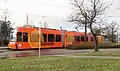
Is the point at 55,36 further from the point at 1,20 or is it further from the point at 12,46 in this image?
the point at 1,20

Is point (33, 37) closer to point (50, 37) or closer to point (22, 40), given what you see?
point (22, 40)

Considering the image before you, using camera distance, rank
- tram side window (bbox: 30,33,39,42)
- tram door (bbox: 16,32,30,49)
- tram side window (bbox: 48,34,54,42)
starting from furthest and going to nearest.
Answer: tram side window (bbox: 48,34,54,42) → tram side window (bbox: 30,33,39,42) → tram door (bbox: 16,32,30,49)

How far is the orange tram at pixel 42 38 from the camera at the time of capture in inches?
1784

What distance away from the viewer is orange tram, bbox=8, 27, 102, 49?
4531cm

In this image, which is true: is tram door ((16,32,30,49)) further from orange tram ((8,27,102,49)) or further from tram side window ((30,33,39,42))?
tram side window ((30,33,39,42))

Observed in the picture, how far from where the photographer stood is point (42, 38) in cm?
4884

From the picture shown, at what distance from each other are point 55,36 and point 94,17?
627 inches

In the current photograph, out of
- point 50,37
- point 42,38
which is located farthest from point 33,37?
point 50,37

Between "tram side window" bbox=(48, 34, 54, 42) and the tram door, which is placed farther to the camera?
"tram side window" bbox=(48, 34, 54, 42)

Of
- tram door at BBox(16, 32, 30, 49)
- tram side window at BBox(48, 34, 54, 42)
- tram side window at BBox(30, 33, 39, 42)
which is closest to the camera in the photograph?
tram door at BBox(16, 32, 30, 49)

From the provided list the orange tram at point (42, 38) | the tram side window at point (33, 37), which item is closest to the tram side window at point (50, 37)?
the orange tram at point (42, 38)

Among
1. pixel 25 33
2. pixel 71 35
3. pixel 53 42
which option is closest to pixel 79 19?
pixel 25 33

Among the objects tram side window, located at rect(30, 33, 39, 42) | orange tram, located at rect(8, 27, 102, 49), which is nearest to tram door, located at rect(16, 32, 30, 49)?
orange tram, located at rect(8, 27, 102, 49)

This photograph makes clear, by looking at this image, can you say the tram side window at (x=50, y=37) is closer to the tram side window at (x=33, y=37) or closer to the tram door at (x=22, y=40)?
the tram side window at (x=33, y=37)
